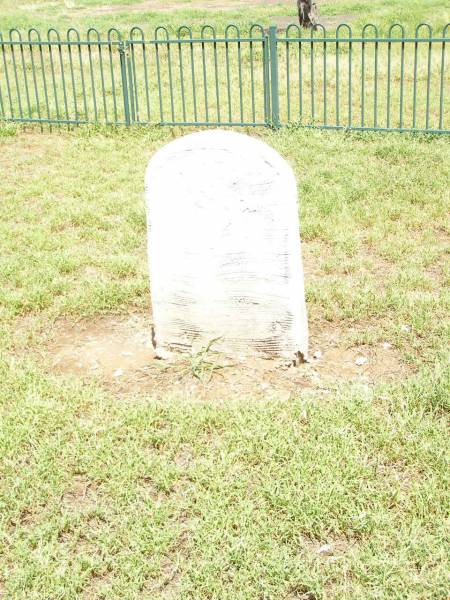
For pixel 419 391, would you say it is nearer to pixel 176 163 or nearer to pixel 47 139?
pixel 176 163

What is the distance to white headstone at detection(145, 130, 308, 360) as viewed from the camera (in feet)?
11.9

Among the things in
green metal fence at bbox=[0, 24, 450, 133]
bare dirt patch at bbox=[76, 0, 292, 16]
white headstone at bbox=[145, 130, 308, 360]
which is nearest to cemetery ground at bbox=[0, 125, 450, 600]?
white headstone at bbox=[145, 130, 308, 360]

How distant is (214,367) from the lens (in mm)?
3947

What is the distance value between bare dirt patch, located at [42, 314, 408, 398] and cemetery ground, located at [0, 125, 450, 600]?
0.04ft

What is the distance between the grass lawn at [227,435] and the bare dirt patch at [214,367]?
0.04ft

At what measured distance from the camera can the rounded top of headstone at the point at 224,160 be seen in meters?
3.58

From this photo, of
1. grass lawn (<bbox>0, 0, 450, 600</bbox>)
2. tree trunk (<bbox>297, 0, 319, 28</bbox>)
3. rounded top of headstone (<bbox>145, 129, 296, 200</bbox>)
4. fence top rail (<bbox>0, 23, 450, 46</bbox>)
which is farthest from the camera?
tree trunk (<bbox>297, 0, 319, 28</bbox>)

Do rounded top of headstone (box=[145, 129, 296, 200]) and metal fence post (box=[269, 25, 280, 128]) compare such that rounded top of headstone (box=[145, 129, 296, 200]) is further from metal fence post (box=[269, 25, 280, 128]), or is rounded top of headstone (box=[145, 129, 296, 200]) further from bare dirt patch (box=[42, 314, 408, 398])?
metal fence post (box=[269, 25, 280, 128])

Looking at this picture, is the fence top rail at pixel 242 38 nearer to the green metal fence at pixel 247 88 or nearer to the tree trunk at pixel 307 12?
the green metal fence at pixel 247 88

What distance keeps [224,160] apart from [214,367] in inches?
43.1

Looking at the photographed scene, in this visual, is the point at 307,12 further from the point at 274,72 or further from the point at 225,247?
the point at 225,247

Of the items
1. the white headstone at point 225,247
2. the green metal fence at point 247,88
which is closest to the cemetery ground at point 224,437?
the white headstone at point 225,247

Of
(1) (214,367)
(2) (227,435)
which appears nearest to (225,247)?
(1) (214,367)

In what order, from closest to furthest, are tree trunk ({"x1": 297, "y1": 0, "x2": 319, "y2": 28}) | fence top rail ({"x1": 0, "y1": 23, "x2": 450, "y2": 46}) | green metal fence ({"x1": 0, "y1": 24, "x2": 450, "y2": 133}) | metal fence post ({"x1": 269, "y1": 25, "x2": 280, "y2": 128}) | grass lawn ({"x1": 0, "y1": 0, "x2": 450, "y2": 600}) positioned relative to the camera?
grass lawn ({"x1": 0, "y1": 0, "x2": 450, "y2": 600})
fence top rail ({"x1": 0, "y1": 23, "x2": 450, "y2": 46})
metal fence post ({"x1": 269, "y1": 25, "x2": 280, "y2": 128})
green metal fence ({"x1": 0, "y1": 24, "x2": 450, "y2": 133})
tree trunk ({"x1": 297, "y1": 0, "x2": 319, "y2": 28})
